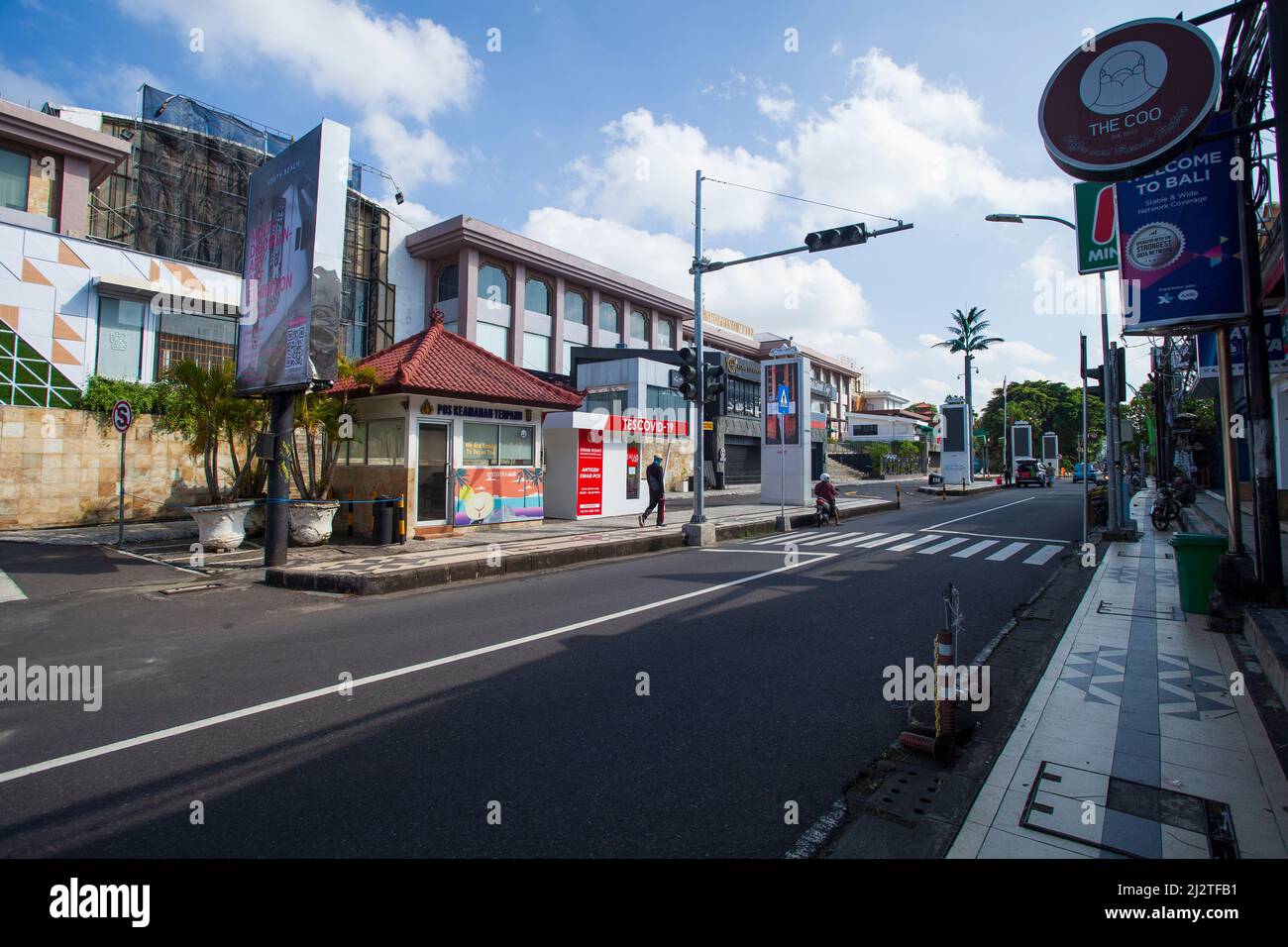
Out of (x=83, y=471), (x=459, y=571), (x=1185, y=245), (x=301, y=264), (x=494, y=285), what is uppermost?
(x=494, y=285)

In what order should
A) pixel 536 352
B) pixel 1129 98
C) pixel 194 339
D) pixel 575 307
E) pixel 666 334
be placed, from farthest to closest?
pixel 666 334
pixel 575 307
pixel 536 352
pixel 194 339
pixel 1129 98

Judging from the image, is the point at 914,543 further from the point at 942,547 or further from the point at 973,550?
the point at 973,550

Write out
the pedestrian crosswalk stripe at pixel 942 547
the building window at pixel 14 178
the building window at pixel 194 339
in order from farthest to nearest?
the building window at pixel 194 339 < the building window at pixel 14 178 < the pedestrian crosswalk stripe at pixel 942 547

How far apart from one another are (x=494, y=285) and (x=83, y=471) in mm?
23581

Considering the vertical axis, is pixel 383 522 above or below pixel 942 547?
above

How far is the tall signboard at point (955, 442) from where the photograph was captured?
36125 millimetres

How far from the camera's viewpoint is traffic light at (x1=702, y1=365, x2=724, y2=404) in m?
14.1

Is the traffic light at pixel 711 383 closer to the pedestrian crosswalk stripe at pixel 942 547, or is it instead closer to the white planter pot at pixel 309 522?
the pedestrian crosswalk stripe at pixel 942 547

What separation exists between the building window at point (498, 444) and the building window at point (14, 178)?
16999 mm

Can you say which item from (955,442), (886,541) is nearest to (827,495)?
(886,541)

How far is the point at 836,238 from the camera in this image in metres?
12.2

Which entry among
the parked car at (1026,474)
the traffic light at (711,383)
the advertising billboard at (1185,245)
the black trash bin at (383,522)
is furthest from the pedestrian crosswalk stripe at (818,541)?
the parked car at (1026,474)

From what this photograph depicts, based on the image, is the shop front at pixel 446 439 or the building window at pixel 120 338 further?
the building window at pixel 120 338
